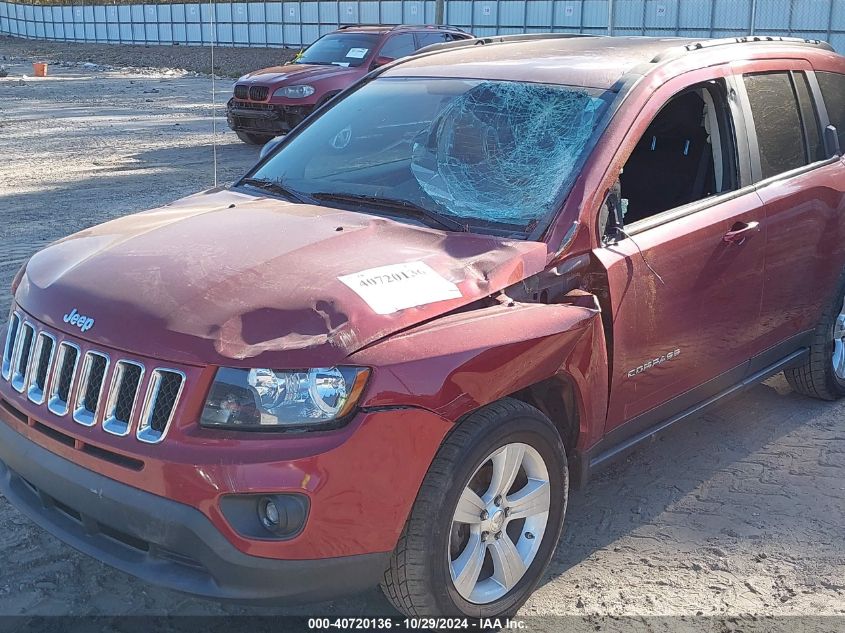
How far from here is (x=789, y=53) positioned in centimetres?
471

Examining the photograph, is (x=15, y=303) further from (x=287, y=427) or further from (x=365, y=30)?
(x=365, y=30)

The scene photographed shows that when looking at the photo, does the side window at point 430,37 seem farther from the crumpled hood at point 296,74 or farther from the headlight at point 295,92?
the headlight at point 295,92

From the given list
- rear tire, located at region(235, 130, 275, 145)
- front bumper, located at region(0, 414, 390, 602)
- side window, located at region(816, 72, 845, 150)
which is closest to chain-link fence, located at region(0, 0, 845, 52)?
rear tire, located at region(235, 130, 275, 145)

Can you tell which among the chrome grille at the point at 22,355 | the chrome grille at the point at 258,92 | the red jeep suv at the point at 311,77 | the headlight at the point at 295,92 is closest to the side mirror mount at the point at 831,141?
the chrome grille at the point at 22,355

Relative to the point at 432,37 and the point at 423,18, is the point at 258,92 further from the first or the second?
the point at 423,18

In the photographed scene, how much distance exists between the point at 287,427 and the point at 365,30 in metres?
13.6

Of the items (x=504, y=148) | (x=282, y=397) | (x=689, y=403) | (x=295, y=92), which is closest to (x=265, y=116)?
(x=295, y=92)

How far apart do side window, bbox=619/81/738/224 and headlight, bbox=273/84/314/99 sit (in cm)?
970

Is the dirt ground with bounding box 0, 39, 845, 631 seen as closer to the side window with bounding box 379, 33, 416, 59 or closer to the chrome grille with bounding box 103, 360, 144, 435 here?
the chrome grille with bounding box 103, 360, 144, 435

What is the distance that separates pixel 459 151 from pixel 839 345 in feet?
8.51

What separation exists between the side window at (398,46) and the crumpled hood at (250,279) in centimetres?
1151

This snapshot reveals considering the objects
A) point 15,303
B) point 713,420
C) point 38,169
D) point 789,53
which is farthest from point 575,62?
point 38,169

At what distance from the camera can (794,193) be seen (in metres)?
4.42

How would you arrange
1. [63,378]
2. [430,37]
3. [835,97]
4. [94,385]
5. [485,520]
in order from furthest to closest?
1. [430,37]
2. [835,97]
3. [485,520]
4. [63,378]
5. [94,385]
